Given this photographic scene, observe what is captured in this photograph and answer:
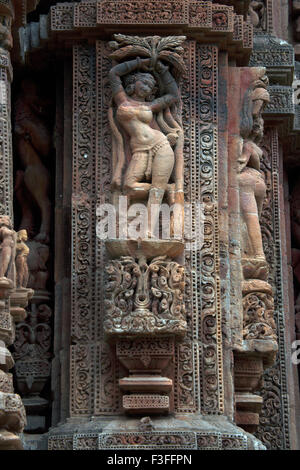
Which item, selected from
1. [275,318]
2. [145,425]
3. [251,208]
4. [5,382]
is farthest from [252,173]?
[5,382]

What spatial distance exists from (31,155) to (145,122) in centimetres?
158

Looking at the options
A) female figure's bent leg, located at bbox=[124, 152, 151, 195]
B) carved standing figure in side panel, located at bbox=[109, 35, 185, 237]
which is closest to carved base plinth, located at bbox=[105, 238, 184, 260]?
carved standing figure in side panel, located at bbox=[109, 35, 185, 237]

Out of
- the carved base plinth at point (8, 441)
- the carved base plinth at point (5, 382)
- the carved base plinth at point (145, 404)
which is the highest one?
the carved base plinth at point (5, 382)

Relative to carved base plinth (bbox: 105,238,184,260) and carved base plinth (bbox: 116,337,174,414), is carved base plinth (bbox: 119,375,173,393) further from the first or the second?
carved base plinth (bbox: 105,238,184,260)

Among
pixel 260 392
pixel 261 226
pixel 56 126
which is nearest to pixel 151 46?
pixel 56 126

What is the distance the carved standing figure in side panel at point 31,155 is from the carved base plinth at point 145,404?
2.37 meters

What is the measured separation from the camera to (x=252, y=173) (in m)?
19.3

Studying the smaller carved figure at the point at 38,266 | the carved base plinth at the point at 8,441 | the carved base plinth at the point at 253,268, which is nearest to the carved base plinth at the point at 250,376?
the carved base plinth at the point at 253,268

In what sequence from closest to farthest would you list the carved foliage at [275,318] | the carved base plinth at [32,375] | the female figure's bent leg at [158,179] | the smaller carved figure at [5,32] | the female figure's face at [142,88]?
the smaller carved figure at [5,32]
the female figure's bent leg at [158,179]
the female figure's face at [142,88]
the carved base plinth at [32,375]
the carved foliage at [275,318]

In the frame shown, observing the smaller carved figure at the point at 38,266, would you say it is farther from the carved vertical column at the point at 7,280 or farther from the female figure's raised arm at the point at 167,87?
the carved vertical column at the point at 7,280

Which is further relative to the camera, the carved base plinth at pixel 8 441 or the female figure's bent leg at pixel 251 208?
the female figure's bent leg at pixel 251 208

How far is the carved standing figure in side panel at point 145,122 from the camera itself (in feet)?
59.9

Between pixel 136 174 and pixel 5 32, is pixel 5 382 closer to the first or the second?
pixel 5 32
